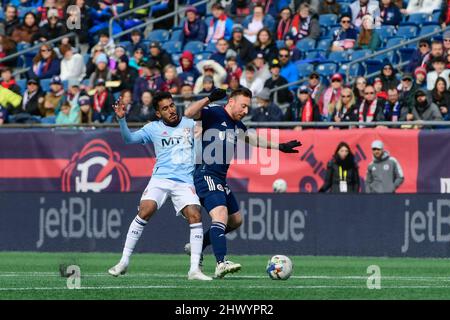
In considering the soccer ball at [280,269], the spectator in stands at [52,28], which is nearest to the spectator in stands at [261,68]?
the spectator in stands at [52,28]

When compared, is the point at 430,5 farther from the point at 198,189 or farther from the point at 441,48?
the point at 198,189

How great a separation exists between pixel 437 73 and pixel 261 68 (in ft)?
13.0

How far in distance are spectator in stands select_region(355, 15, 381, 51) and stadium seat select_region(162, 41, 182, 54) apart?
15.2 feet

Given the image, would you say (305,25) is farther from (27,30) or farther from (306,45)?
(27,30)

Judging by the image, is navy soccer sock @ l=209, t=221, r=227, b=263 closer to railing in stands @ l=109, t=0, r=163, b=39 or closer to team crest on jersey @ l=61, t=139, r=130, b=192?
team crest on jersey @ l=61, t=139, r=130, b=192

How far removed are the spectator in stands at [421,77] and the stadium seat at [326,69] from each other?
2497 millimetres

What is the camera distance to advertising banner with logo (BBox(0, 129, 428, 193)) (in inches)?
887

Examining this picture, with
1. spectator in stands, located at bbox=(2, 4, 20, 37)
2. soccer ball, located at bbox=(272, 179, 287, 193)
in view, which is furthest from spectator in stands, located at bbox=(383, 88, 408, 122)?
spectator in stands, located at bbox=(2, 4, 20, 37)

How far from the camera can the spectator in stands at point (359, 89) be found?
23.3 metres

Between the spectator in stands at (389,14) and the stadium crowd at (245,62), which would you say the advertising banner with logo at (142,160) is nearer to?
the stadium crowd at (245,62)

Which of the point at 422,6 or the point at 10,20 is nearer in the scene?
the point at 422,6

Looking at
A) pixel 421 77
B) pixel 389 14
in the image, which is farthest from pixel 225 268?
pixel 389 14

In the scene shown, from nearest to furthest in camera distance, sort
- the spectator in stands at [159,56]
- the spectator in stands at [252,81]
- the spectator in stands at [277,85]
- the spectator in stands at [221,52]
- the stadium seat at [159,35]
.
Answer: the spectator in stands at [277,85] → the spectator in stands at [252,81] → the spectator in stands at [221,52] → the spectator in stands at [159,56] → the stadium seat at [159,35]

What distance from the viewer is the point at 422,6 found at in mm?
25938
